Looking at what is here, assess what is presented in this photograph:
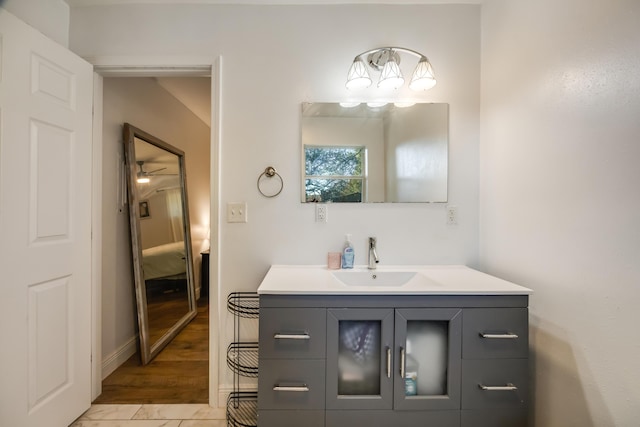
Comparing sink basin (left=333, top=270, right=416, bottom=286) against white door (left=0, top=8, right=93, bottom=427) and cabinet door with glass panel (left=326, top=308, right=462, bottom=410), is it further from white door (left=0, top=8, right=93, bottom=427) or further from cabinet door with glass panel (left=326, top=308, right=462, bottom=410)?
white door (left=0, top=8, right=93, bottom=427)

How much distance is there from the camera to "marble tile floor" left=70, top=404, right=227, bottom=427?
147cm

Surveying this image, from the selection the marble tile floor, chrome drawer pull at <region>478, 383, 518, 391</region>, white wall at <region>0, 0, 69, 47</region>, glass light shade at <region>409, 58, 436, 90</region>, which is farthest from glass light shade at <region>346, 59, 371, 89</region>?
the marble tile floor

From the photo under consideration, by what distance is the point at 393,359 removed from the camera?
1146 millimetres

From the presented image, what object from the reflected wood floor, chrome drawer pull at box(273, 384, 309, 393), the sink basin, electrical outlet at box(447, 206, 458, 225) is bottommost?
the reflected wood floor

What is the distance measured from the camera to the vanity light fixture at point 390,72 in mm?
1518

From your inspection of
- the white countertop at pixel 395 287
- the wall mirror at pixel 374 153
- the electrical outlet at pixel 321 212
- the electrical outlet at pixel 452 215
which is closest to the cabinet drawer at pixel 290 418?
the white countertop at pixel 395 287

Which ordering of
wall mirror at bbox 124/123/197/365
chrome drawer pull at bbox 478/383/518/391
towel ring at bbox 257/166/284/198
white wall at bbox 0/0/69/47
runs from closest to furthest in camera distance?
chrome drawer pull at bbox 478/383/518/391, white wall at bbox 0/0/69/47, towel ring at bbox 257/166/284/198, wall mirror at bbox 124/123/197/365

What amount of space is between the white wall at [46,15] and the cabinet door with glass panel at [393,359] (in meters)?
2.21

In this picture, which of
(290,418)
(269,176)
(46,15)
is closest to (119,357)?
(290,418)

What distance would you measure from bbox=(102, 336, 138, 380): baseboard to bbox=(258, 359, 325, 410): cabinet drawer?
1.47 metres

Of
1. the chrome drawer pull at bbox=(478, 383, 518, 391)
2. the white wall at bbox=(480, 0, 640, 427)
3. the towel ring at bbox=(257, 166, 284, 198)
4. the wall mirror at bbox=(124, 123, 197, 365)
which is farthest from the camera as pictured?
the wall mirror at bbox=(124, 123, 197, 365)

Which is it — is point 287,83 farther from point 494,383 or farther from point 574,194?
point 494,383

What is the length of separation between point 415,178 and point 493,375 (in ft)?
3.51

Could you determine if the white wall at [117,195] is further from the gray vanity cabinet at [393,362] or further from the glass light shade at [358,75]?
the glass light shade at [358,75]
